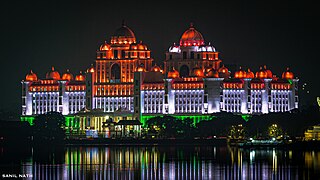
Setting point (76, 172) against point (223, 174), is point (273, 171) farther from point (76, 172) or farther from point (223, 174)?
point (76, 172)

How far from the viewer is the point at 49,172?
18312 cm

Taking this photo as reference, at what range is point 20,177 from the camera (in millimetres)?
173375

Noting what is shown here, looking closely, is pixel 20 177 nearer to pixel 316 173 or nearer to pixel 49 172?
pixel 49 172

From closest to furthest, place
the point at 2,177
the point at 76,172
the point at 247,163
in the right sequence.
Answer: the point at 2,177 < the point at 76,172 < the point at 247,163

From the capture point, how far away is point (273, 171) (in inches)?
7160

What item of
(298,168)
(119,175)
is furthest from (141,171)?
(298,168)

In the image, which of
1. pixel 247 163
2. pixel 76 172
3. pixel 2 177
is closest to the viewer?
pixel 2 177

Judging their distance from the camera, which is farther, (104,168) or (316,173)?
(104,168)

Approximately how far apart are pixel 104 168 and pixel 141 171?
20.9 feet

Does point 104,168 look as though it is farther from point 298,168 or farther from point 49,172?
point 298,168

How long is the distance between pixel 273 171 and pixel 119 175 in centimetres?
1717

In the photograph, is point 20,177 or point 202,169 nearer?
point 20,177

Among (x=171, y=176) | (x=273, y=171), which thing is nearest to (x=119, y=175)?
(x=171, y=176)

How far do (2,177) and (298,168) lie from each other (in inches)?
1356
